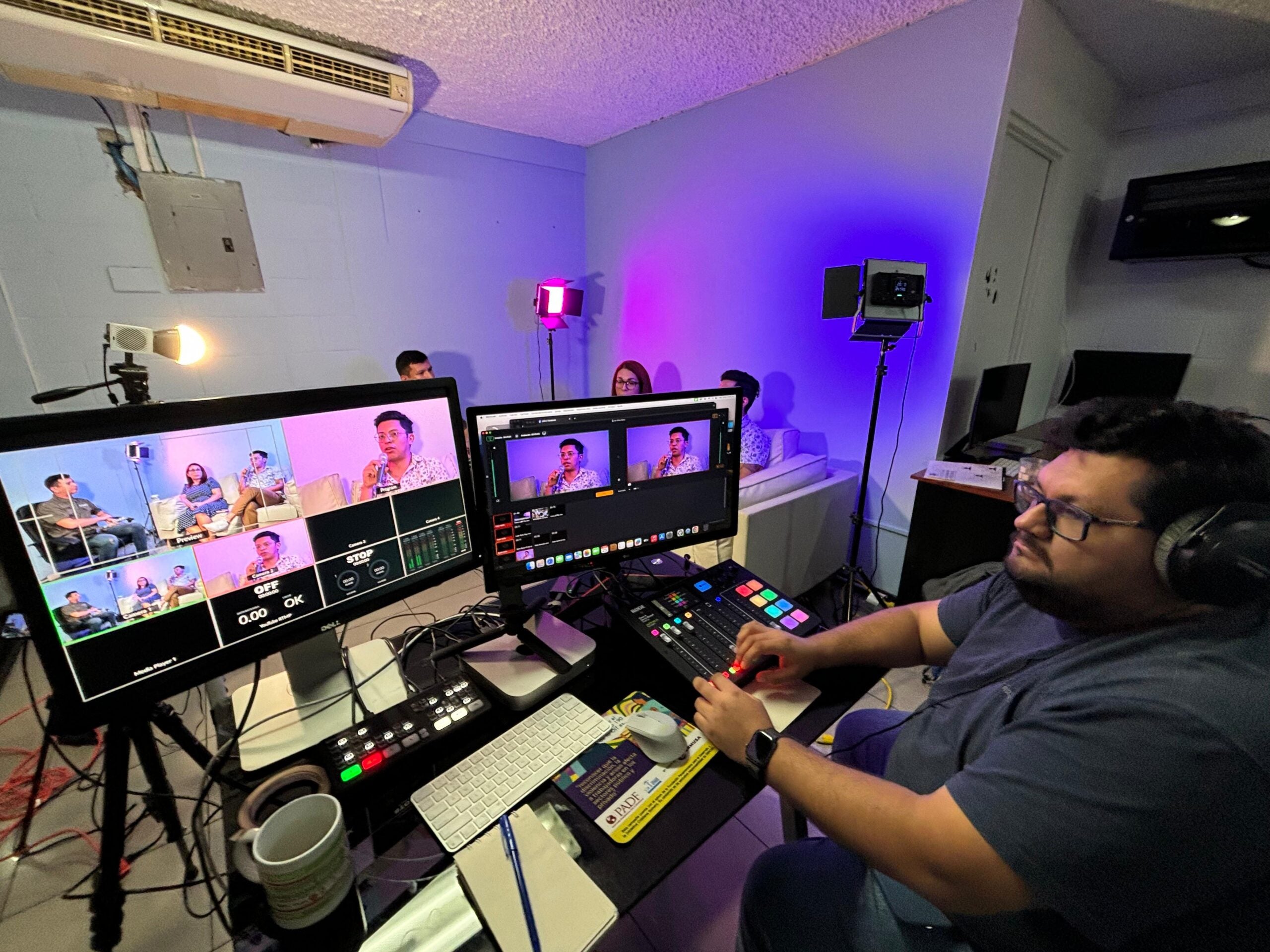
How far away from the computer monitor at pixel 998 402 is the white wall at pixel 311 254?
2.97 meters

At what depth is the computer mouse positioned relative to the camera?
80 centimetres

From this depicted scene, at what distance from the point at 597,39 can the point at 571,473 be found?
240cm

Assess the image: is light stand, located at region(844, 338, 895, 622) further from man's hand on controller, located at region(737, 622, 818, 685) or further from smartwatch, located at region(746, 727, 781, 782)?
smartwatch, located at region(746, 727, 781, 782)

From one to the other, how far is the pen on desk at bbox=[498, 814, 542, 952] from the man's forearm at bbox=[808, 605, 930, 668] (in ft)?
2.05

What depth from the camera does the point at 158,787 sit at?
94 centimetres

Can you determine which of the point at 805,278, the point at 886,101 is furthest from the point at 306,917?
the point at 886,101

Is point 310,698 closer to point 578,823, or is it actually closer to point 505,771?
point 505,771

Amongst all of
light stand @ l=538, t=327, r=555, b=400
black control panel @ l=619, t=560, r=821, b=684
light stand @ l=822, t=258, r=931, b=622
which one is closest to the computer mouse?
black control panel @ l=619, t=560, r=821, b=684

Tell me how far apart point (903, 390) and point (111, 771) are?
9.49ft

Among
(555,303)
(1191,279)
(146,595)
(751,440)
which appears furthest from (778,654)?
(1191,279)

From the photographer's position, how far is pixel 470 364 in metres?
3.79

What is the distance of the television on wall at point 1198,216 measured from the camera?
2.16m

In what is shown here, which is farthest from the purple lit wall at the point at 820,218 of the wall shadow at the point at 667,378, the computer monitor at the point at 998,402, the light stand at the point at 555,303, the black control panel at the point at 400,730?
the black control panel at the point at 400,730

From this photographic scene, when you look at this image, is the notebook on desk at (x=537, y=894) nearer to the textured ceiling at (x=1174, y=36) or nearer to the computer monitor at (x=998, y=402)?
the computer monitor at (x=998, y=402)
